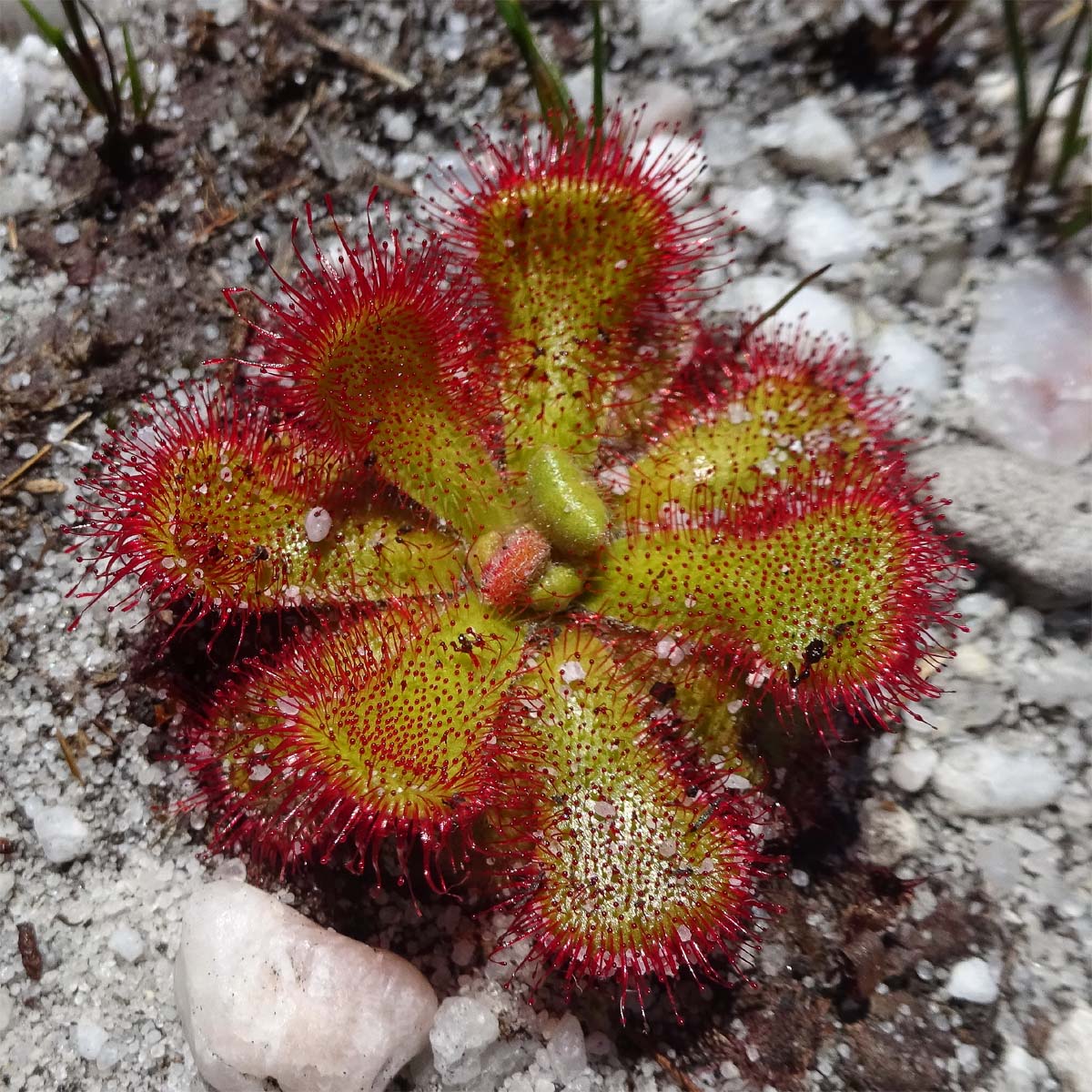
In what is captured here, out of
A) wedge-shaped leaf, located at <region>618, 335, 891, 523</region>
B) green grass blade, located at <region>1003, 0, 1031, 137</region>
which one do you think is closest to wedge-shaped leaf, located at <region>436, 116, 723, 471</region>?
wedge-shaped leaf, located at <region>618, 335, 891, 523</region>

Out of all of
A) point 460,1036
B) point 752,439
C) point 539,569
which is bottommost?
point 460,1036

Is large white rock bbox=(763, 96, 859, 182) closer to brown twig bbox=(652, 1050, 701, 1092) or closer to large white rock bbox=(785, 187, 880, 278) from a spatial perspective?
large white rock bbox=(785, 187, 880, 278)

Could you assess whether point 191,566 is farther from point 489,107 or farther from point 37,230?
point 489,107

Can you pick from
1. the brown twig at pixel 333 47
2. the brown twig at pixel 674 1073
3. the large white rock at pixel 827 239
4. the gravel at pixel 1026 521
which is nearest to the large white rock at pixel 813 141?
the large white rock at pixel 827 239

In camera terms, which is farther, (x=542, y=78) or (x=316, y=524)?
(x=542, y=78)

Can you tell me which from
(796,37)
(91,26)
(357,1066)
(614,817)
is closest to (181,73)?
(91,26)

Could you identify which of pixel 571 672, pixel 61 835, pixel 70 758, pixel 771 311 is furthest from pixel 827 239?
pixel 61 835

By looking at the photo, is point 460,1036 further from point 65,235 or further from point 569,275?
point 65,235

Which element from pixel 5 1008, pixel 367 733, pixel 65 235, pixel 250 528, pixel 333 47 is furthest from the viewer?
pixel 333 47
